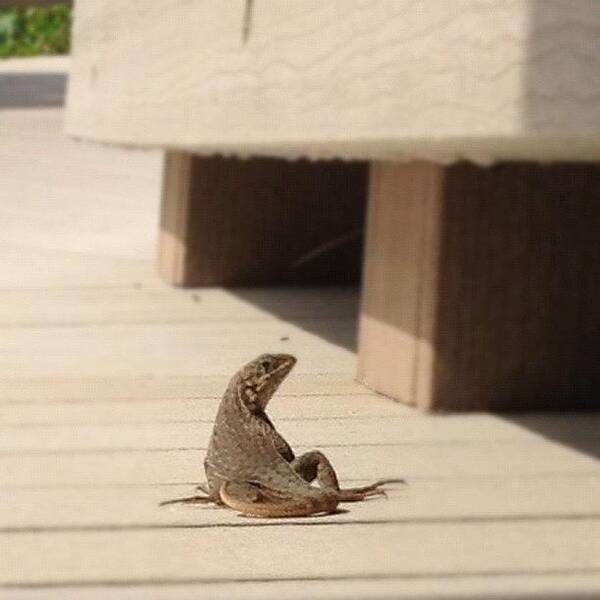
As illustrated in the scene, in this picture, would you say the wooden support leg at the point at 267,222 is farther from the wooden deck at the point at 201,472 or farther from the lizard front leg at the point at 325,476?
the lizard front leg at the point at 325,476

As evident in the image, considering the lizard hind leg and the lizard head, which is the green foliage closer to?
the lizard head

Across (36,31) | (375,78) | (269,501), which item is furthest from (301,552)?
(36,31)

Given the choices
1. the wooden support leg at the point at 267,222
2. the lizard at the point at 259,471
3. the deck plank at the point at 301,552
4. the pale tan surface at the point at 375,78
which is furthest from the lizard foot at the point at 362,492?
the wooden support leg at the point at 267,222

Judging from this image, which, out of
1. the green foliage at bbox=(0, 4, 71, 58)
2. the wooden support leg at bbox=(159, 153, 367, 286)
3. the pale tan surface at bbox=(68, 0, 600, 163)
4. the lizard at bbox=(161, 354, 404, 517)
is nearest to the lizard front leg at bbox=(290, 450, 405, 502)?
the lizard at bbox=(161, 354, 404, 517)

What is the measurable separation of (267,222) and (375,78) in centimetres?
203

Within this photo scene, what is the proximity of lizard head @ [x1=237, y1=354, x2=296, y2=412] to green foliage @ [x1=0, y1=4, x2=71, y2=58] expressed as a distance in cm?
868

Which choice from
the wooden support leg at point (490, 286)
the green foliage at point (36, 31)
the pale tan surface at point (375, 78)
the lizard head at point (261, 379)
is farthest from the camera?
the green foliage at point (36, 31)

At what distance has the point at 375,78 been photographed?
1895mm

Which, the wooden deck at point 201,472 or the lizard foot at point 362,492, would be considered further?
the lizard foot at point 362,492

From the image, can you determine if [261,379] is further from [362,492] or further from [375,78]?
[375,78]

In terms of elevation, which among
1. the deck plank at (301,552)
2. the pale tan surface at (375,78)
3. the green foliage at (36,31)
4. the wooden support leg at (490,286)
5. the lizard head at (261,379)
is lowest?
the deck plank at (301,552)

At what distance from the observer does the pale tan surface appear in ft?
4.97

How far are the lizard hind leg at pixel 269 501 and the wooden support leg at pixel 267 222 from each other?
2.07m

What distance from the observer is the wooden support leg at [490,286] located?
2.38 metres
